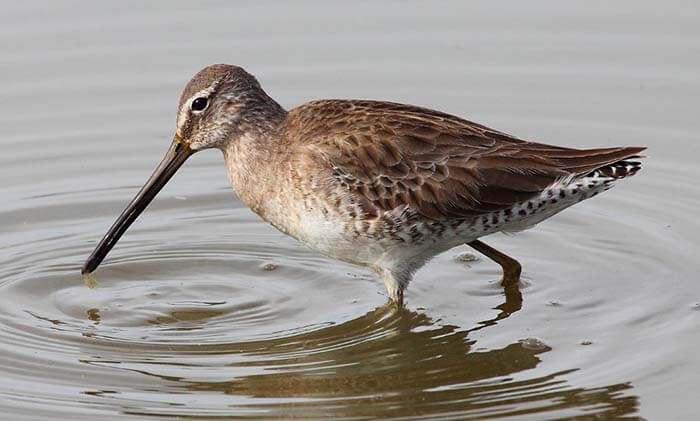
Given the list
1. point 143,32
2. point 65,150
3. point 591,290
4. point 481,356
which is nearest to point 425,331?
point 481,356

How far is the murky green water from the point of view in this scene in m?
7.51

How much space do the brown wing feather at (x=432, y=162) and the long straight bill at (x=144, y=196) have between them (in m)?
0.80

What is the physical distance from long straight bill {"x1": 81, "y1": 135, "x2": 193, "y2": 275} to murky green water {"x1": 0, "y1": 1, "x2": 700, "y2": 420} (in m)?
0.20

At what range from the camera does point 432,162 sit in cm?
827

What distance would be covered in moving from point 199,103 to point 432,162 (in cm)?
146

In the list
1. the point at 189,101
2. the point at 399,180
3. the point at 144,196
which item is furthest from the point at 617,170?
the point at 144,196

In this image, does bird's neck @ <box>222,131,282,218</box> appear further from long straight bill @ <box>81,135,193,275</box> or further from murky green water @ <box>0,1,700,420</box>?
murky green water @ <box>0,1,700,420</box>

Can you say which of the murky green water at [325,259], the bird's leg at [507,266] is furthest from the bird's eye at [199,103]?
the bird's leg at [507,266]

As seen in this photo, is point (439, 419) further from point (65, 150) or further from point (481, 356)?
point (65, 150)

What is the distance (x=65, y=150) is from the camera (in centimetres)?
1109

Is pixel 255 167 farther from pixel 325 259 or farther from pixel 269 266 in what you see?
pixel 325 259

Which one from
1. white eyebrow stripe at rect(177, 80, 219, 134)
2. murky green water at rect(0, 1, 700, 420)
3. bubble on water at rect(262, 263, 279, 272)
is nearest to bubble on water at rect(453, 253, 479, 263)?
murky green water at rect(0, 1, 700, 420)

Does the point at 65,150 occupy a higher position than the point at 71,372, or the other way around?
the point at 65,150

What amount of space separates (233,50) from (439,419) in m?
5.69
